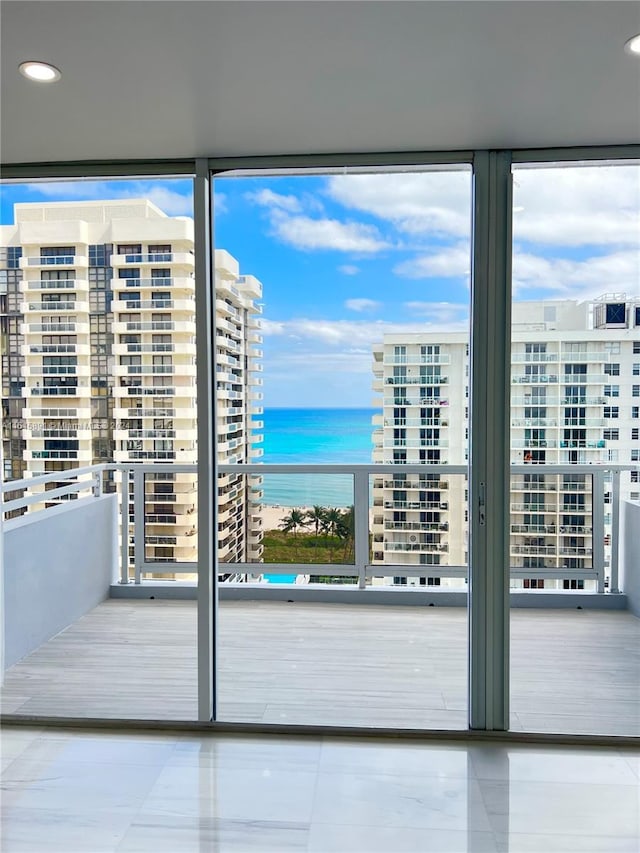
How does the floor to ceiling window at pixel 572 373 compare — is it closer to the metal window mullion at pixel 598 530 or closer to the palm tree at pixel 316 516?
the metal window mullion at pixel 598 530

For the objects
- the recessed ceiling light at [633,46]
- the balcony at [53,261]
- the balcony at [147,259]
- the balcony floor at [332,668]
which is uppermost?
the recessed ceiling light at [633,46]

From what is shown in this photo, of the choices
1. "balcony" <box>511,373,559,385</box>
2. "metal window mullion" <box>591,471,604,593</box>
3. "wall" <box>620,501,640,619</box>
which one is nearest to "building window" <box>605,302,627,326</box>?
"balcony" <box>511,373,559,385</box>

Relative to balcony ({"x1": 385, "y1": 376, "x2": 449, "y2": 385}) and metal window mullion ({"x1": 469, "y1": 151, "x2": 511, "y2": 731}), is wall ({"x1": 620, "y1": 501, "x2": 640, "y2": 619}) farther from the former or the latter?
metal window mullion ({"x1": 469, "y1": 151, "x2": 511, "y2": 731})

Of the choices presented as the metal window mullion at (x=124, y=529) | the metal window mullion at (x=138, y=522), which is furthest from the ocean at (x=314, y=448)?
the metal window mullion at (x=124, y=529)

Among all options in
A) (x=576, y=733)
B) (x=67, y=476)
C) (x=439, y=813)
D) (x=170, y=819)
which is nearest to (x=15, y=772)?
(x=170, y=819)

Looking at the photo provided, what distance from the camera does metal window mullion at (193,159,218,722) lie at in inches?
106

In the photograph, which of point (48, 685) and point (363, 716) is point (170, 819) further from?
point (48, 685)

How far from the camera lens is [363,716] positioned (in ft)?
9.29

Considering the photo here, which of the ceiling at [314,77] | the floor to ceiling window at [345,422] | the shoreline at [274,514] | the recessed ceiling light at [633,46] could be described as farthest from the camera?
the shoreline at [274,514]

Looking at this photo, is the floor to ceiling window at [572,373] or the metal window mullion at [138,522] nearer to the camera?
the floor to ceiling window at [572,373]

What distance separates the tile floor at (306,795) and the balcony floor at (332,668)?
20 centimetres

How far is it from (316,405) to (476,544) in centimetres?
177

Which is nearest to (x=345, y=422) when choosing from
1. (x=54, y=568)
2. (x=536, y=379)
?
(x=536, y=379)

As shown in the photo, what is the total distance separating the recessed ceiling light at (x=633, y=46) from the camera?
1.75m
